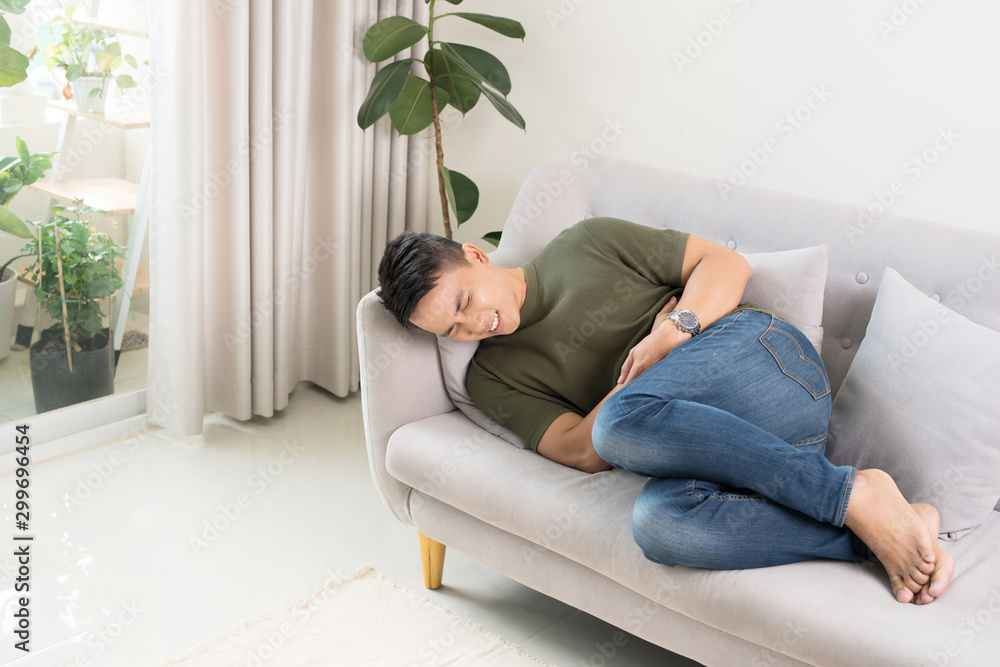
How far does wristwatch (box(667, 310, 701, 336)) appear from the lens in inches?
64.4

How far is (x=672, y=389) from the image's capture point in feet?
4.79

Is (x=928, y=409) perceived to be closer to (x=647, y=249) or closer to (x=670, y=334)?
(x=670, y=334)

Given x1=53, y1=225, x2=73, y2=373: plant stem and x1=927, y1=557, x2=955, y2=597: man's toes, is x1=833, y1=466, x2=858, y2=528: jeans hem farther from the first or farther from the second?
x1=53, y1=225, x2=73, y2=373: plant stem

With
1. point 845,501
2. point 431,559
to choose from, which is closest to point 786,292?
point 845,501

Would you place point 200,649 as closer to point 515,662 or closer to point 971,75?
point 515,662

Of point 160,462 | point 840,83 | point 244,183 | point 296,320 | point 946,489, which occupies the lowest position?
point 160,462

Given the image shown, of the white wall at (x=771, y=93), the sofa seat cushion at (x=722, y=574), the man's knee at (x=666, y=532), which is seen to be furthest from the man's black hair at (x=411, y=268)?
the white wall at (x=771, y=93)

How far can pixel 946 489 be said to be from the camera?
1.51 meters

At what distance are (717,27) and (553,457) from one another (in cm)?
135

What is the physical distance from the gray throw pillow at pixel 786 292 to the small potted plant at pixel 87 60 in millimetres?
1378

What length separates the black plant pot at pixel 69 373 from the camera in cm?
247

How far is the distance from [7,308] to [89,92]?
2.15 ft

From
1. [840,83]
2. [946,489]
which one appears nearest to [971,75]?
[840,83]

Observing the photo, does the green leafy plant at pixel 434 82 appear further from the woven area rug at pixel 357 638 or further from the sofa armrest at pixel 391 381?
the woven area rug at pixel 357 638
